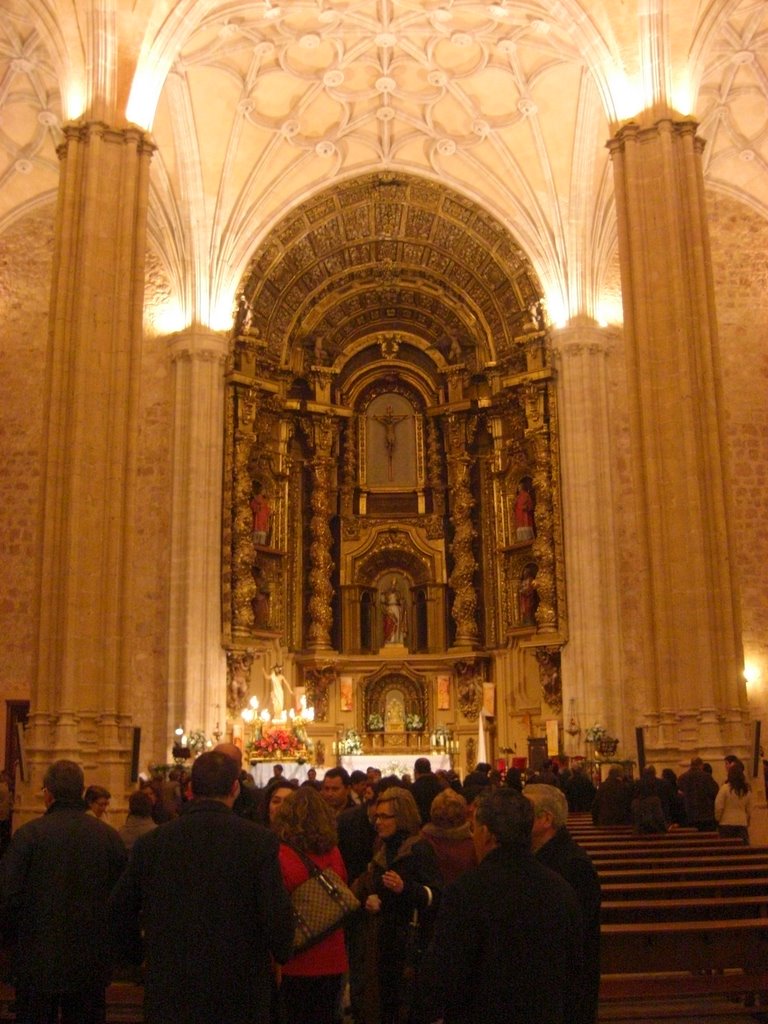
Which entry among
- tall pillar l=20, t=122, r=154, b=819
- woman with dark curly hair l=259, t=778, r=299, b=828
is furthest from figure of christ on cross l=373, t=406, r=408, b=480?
woman with dark curly hair l=259, t=778, r=299, b=828

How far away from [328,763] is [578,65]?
52.2 ft

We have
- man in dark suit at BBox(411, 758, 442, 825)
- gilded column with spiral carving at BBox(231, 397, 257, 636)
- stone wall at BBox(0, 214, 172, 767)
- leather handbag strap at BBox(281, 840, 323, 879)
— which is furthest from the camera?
gilded column with spiral carving at BBox(231, 397, 257, 636)

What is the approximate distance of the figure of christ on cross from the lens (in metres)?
28.9

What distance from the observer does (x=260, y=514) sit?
25938mm

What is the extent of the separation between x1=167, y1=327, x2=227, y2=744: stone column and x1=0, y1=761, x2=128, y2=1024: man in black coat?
18.1 m

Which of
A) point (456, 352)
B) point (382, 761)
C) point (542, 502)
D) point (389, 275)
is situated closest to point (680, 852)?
point (382, 761)

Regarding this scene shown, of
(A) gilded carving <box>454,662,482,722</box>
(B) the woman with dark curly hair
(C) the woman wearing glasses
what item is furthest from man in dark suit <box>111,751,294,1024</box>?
(A) gilded carving <box>454,662,482,722</box>

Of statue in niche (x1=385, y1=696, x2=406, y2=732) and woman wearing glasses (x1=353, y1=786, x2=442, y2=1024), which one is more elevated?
statue in niche (x1=385, y1=696, x2=406, y2=732)

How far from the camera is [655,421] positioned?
15711mm

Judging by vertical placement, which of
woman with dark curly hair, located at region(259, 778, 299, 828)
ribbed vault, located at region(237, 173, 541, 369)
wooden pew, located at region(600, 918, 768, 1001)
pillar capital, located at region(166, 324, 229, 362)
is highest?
ribbed vault, located at region(237, 173, 541, 369)

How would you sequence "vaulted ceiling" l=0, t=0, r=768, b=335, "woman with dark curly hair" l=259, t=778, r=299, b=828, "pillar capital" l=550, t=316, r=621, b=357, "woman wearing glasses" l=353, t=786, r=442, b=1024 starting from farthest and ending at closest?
"pillar capital" l=550, t=316, r=621, b=357 → "vaulted ceiling" l=0, t=0, r=768, b=335 → "woman with dark curly hair" l=259, t=778, r=299, b=828 → "woman wearing glasses" l=353, t=786, r=442, b=1024

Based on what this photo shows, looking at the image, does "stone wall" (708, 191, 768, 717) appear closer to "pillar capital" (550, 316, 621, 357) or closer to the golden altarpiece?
"pillar capital" (550, 316, 621, 357)

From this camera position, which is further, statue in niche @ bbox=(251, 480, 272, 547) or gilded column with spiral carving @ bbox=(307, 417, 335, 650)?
gilded column with spiral carving @ bbox=(307, 417, 335, 650)

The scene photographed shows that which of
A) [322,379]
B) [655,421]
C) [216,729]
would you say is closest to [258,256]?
[322,379]
